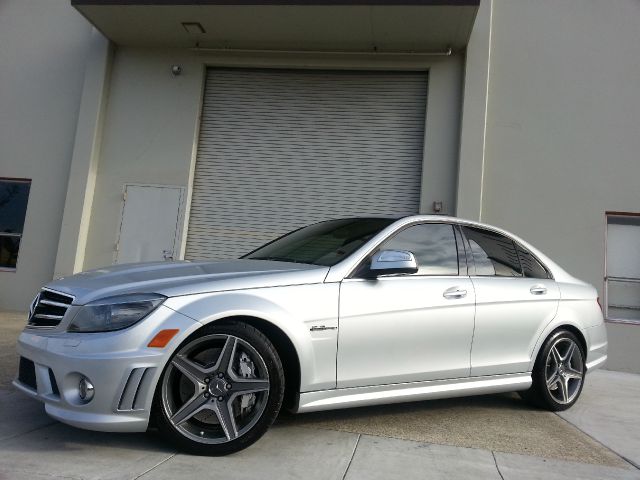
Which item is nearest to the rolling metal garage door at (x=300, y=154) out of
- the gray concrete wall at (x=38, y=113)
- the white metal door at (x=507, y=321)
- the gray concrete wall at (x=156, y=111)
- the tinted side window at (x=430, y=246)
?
the gray concrete wall at (x=156, y=111)

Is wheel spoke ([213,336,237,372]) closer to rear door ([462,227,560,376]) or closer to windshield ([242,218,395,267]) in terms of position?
windshield ([242,218,395,267])

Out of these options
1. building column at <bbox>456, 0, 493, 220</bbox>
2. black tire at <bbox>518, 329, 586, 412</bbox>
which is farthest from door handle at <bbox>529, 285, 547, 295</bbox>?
building column at <bbox>456, 0, 493, 220</bbox>

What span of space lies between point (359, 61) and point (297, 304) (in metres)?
6.43

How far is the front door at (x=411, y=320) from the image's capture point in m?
3.29

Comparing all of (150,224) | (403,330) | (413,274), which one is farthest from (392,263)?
(150,224)

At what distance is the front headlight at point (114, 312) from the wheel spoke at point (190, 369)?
31 centimetres

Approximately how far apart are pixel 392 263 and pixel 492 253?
132cm

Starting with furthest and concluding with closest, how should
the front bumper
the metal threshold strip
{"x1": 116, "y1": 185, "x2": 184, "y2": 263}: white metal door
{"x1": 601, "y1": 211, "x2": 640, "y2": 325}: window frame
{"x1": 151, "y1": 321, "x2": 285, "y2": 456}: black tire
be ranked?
{"x1": 116, "y1": 185, "x2": 184, "y2": 263}: white metal door < the metal threshold strip < {"x1": 601, "y1": 211, "x2": 640, "y2": 325}: window frame < {"x1": 151, "y1": 321, "x2": 285, "y2": 456}: black tire < the front bumper

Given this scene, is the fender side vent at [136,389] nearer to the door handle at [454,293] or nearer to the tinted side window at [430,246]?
the tinted side window at [430,246]

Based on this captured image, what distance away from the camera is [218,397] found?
2893 mm

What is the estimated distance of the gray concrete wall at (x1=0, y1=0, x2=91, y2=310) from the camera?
890 centimetres

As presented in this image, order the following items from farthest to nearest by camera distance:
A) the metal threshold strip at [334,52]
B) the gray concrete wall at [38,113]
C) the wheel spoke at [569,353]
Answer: the gray concrete wall at [38,113] < the metal threshold strip at [334,52] < the wheel spoke at [569,353]

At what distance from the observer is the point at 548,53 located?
831 cm

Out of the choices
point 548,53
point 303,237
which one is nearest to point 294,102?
point 548,53
